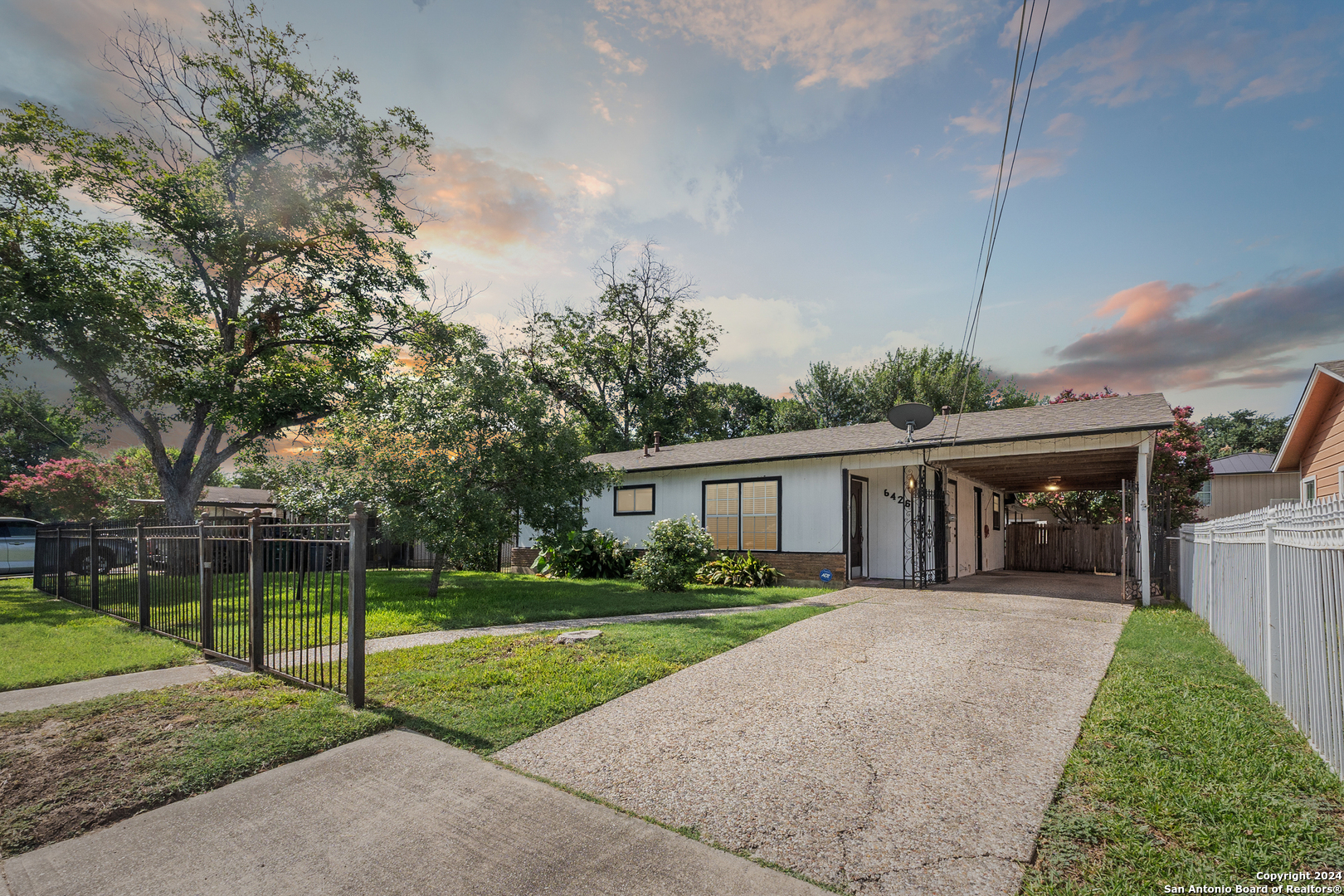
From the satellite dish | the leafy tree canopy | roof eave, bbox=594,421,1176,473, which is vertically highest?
the leafy tree canopy

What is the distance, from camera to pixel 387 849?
2.56 metres

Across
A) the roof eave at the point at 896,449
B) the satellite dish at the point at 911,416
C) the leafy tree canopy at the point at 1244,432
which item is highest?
the leafy tree canopy at the point at 1244,432

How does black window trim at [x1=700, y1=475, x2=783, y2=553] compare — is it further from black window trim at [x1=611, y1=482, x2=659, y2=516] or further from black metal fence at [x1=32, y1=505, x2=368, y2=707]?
black metal fence at [x1=32, y1=505, x2=368, y2=707]

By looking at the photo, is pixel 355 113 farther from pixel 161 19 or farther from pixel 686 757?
pixel 686 757

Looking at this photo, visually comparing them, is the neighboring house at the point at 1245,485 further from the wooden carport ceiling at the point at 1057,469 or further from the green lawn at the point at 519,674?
the green lawn at the point at 519,674

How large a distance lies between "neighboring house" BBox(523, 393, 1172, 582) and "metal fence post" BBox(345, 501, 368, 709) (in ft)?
33.2

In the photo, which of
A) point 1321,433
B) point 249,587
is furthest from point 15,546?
point 1321,433

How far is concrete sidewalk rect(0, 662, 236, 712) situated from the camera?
4.43m

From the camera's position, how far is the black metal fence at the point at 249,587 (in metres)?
4.51

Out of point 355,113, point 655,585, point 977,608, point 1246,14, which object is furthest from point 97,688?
point 355,113

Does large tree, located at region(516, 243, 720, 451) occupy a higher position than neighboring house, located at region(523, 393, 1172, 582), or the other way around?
large tree, located at region(516, 243, 720, 451)

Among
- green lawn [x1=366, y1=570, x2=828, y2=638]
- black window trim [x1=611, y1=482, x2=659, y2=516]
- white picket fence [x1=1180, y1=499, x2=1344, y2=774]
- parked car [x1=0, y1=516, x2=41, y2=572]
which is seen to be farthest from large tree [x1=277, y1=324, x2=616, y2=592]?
parked car [x1=0, y1=516, x2=41, y2=572]

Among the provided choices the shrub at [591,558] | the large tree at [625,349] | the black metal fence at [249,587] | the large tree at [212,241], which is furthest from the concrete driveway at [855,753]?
the large tree at [625,349]

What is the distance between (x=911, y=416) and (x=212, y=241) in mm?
18665
